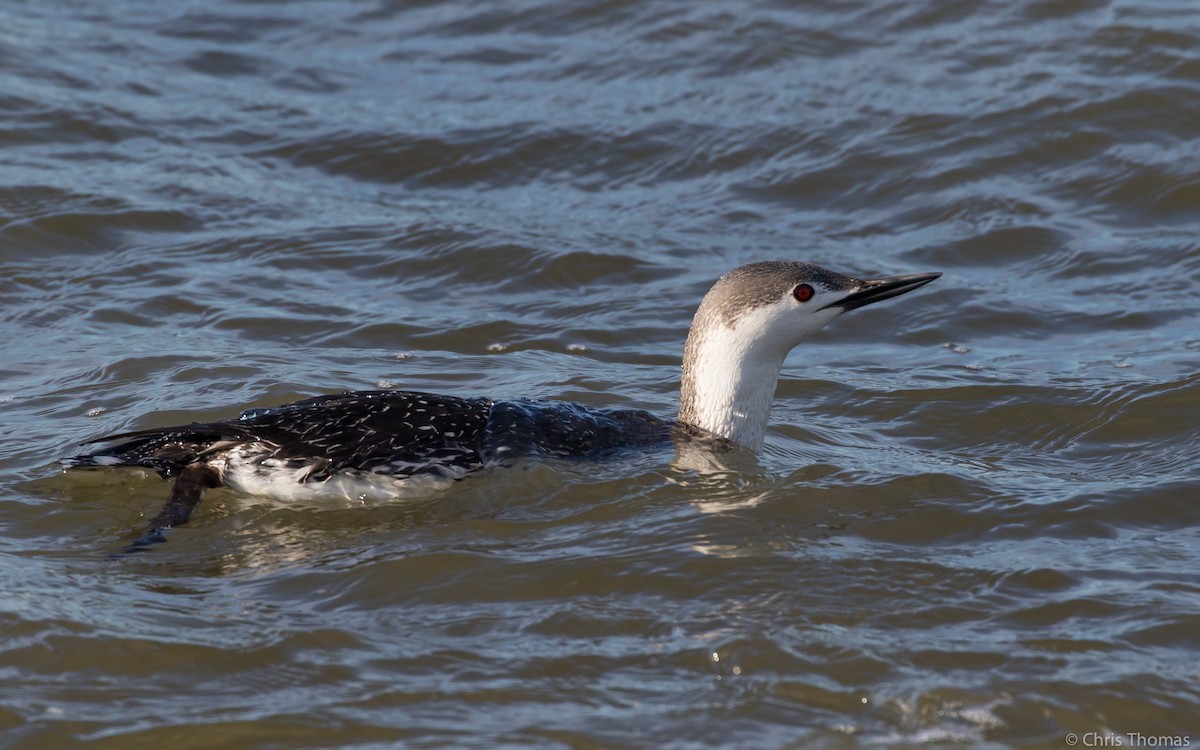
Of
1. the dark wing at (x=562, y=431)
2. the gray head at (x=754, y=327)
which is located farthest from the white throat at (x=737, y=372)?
the dark wing at (x=562, y=431)

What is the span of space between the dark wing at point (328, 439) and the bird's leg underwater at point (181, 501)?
0.07 meters

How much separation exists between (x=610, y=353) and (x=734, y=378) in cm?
181

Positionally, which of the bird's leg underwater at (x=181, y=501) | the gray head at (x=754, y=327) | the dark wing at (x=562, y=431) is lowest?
the bird's leg underwater at (x=181, y=501)

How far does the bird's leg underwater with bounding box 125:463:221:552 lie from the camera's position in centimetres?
610

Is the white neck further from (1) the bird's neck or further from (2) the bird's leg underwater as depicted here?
(2) the bird's leg underwater

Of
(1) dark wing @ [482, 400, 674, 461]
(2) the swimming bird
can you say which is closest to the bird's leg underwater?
(2) the swimming bird

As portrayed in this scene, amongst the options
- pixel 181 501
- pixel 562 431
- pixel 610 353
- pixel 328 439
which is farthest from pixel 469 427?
pixel 610 353

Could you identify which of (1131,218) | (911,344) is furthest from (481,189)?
(1131,218)

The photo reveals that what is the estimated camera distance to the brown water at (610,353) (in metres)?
5.06

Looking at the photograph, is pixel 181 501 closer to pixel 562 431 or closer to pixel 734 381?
pixel 562 431

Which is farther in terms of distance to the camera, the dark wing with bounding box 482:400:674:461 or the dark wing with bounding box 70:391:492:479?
the dark wing with bounding box 482:400:674:461

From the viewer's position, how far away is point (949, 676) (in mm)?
5031

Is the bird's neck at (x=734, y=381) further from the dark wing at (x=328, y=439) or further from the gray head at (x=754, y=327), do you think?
the dark wing at (x=328, y=439)

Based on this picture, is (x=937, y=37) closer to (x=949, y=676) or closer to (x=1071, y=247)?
(x=1071, y=247)
